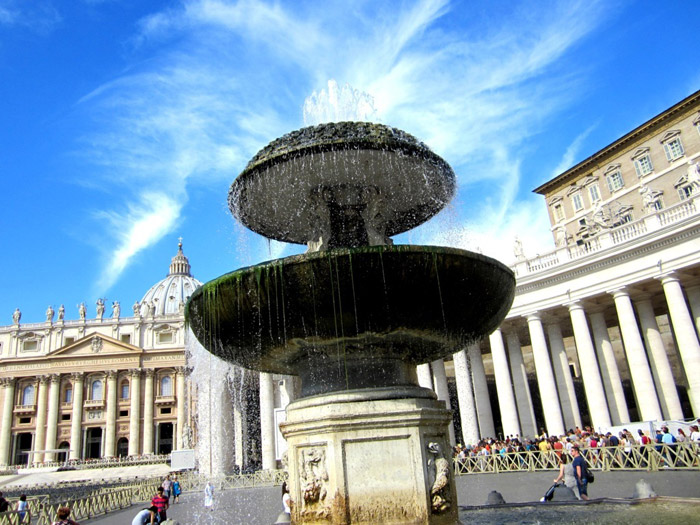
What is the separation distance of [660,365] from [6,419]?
8076cm

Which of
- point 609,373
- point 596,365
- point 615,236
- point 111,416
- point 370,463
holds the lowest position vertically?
point 370,463

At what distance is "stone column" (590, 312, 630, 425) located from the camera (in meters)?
27.7

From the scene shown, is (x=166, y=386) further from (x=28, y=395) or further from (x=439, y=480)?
(x=439, y=480)

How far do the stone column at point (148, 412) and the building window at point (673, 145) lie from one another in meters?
69.1

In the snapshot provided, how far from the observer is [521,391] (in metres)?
31.3

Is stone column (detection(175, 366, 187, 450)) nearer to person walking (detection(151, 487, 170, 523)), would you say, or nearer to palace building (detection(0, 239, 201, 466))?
palace building (detection(0, 239, 201, 466))

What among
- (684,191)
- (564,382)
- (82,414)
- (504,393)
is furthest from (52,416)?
(684,191)

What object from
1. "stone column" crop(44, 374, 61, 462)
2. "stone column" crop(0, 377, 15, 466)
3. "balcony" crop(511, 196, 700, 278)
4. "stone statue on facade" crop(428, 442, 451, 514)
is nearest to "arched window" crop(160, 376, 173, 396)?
"stone column" crop(44, 374, 61, 462)

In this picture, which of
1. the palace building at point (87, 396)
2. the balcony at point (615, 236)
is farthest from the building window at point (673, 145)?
the palace building at point (87, 396)

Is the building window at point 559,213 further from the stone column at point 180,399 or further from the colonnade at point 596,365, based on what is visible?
the stone column at point 180,399

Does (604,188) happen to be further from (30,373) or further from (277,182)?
(30,373)

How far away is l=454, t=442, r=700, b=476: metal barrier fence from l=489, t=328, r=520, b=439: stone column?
5984mm

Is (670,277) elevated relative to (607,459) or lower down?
elevated

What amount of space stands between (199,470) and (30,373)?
57356mm
